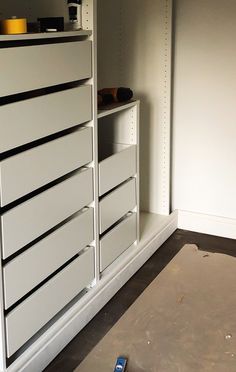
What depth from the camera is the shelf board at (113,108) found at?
2224 millimetres

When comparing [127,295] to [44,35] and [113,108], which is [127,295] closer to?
[113,108]

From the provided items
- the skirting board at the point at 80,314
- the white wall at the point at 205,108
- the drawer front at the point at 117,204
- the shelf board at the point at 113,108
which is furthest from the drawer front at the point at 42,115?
the white wall at the point at 205,108

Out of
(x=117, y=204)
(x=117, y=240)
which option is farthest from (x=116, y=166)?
(x=117, y=240)

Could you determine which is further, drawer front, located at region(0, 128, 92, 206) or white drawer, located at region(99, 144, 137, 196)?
white drawer, located at region(99, 144, 137, 196)

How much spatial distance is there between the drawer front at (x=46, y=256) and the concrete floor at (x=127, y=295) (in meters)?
0.34

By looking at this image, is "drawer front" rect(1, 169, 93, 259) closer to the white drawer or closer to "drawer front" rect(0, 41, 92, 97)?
the white drawer

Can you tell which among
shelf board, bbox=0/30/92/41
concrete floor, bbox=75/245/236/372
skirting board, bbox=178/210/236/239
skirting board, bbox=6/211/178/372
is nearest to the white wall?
skirting board, bbox=178/210/236/239

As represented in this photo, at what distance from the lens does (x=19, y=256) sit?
5.77 ft

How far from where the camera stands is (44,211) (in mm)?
1864

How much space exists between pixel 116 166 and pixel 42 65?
74cm

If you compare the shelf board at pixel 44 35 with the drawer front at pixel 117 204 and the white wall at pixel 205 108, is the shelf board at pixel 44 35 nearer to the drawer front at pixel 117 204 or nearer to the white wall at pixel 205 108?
the drawer front at pixel 117 204

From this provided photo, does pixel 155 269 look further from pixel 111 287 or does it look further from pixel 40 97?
pixel 40 97

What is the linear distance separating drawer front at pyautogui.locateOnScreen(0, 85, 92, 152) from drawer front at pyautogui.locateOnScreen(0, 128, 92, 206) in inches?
1.7

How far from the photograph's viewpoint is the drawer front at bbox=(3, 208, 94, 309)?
174 cm
